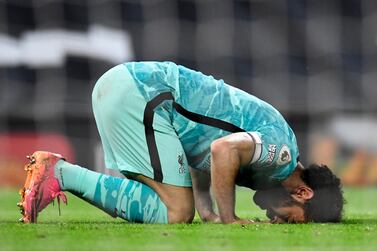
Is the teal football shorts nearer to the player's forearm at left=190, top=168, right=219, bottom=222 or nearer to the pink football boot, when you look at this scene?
the pink football boot

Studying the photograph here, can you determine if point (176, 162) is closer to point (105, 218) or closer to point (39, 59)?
point (105, 218)

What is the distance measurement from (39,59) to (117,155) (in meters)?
6.05

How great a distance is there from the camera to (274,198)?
5879 mm

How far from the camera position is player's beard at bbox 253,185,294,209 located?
586 centimetres

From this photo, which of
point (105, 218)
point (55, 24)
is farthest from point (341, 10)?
point (105, 218)

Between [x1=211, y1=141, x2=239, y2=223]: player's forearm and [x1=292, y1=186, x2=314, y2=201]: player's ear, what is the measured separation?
46 cm

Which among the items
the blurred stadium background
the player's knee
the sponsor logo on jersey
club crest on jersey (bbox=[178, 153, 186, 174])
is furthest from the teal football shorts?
the blurred stadium background

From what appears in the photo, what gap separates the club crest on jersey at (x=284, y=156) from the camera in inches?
222

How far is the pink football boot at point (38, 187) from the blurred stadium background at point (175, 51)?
558 cm

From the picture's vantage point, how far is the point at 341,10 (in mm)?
11789

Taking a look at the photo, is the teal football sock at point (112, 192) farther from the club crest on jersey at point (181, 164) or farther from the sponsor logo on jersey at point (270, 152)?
the sponsor logo on jersey at point (270, 152)

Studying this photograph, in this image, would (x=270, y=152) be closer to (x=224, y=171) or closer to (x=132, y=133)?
(x=224, y=171)

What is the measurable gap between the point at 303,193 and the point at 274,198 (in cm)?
17

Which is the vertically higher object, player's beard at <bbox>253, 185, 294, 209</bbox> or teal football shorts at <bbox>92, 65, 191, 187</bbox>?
teal football shorts at <bbox>92, 65, 191, 187</bbox>
